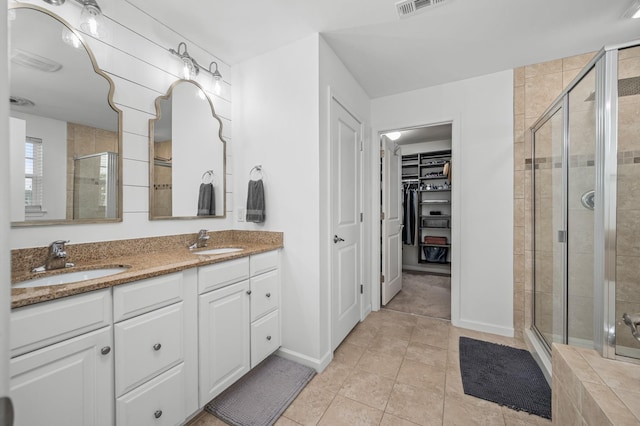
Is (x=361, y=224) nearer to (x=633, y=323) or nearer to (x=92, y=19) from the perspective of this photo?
(x=633, y=323)

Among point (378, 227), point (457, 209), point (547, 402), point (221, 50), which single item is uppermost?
point (221, 50)

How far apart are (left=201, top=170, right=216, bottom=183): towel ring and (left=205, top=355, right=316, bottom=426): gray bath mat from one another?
1.48 m

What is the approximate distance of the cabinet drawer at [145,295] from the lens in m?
1.11

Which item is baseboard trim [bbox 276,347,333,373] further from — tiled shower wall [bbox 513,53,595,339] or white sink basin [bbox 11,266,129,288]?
tiled shower wall [bbox 513,53,595,339]

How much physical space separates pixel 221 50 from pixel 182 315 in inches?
78.8

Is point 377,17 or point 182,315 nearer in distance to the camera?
point 182,315

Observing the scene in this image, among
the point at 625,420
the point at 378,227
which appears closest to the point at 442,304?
the point at 378,227

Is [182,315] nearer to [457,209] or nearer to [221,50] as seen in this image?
[221,50]

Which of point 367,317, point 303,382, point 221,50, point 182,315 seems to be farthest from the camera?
point 367,317

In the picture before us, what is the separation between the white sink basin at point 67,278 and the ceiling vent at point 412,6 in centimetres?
221

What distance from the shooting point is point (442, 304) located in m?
3.24

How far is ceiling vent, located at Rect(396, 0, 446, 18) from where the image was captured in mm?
1657

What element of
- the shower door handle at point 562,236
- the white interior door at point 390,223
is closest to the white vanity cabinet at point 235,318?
the white interior door at point 390,223

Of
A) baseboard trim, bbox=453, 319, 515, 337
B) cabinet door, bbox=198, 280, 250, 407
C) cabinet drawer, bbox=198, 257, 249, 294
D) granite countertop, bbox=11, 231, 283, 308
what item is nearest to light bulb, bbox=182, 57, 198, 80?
granite countertop, bbox=11, 231, 283, 308
